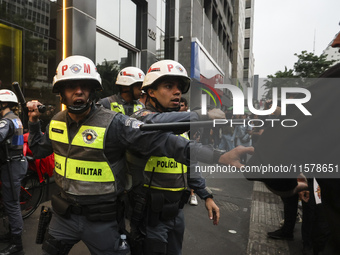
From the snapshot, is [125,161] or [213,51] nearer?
[125,161]

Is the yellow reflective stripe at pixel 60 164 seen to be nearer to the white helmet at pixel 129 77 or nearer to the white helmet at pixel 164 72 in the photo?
the white helmet at pixel 164 72

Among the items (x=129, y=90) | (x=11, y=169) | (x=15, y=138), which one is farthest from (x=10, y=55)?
(x=11, y=169)

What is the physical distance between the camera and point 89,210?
6.28 feet

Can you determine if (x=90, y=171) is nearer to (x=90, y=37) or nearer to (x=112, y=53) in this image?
(x=90, y=37)

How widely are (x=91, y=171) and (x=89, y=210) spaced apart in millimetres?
292

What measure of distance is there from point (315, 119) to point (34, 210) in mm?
4999

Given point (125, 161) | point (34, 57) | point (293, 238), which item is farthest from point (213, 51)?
point (125, 161)

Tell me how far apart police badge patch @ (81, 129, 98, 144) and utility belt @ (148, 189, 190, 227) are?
26.1 inches

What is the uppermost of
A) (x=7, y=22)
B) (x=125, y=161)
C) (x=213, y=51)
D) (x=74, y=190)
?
(x=213, y=51)

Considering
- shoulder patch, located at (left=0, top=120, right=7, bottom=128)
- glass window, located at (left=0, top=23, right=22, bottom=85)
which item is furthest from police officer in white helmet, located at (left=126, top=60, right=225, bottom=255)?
glass window, located at (left=0, top=23, right=22, bottom=85)

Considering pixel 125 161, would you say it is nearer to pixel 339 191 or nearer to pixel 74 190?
pixel 74 190

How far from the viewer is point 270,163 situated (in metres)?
0.97

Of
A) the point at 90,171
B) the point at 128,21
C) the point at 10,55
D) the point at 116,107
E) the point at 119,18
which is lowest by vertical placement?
the point at 90,171

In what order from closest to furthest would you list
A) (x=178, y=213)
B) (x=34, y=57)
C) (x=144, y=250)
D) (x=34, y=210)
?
(x=144, y=250) → (x=178, y=213) → (x=34, y=210) → (x=34, y=57)
